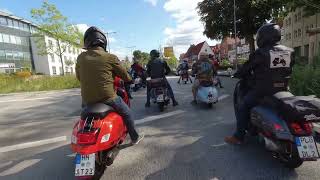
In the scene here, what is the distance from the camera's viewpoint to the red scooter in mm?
3334

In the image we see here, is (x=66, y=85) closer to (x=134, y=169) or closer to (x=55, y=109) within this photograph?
(x=55, y=109)

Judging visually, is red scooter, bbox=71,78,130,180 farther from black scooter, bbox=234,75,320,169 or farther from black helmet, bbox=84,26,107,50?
black scooter, bbox=234,75,320,169

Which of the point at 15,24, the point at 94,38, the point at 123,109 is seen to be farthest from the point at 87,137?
the point at 15,24

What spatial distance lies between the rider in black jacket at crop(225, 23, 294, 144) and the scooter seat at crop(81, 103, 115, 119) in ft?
6.98

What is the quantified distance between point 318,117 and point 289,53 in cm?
103

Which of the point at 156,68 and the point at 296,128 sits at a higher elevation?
the point at 156,68

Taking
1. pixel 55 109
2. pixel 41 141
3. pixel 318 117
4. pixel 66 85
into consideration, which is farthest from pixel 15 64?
pixel 318 117

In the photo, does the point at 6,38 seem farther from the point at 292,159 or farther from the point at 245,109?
the point at 292,159

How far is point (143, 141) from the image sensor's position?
543cm

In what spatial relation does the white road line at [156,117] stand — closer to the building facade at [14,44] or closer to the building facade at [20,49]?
the building facade at [20,49]

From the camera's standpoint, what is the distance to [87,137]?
11.3 ft

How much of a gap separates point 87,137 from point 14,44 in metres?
65.3

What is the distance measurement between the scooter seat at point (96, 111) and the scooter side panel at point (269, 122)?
2110mm

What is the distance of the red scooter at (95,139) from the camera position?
3334 mm
